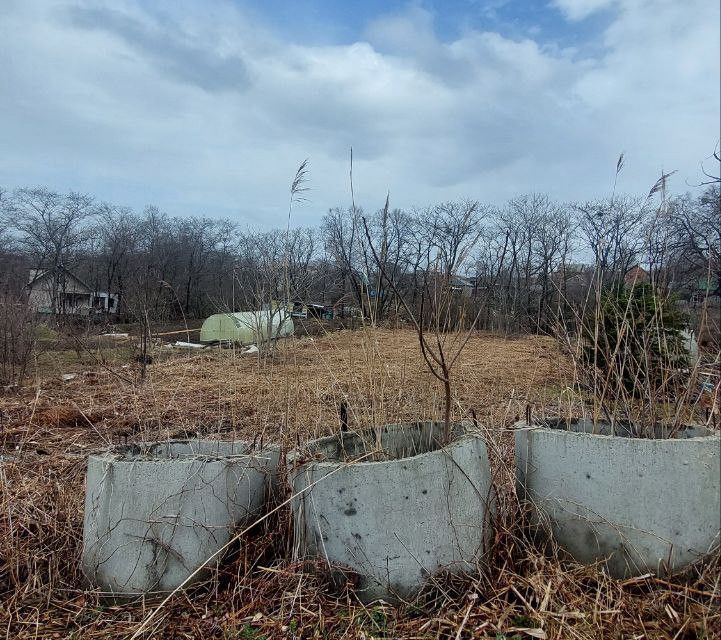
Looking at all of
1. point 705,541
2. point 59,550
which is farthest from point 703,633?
point 59,550

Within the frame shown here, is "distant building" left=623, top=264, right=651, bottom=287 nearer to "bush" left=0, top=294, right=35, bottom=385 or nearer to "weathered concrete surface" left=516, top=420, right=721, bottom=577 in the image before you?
"weathered concrete surface" left=516, top=420, right=721, bottom=577

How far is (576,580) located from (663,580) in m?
0.28

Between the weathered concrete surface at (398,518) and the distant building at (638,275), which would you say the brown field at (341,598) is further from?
the distant building at (638,275)

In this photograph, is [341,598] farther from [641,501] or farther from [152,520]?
[641,501]

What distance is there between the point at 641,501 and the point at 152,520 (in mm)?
1707

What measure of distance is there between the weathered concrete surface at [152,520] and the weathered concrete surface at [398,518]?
39cm

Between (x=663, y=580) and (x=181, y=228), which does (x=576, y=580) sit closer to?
(x=663, y=580)

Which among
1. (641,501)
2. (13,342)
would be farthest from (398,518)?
(13,342)

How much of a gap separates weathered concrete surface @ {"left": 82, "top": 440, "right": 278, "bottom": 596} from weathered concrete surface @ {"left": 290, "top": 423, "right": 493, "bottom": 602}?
1.27ft

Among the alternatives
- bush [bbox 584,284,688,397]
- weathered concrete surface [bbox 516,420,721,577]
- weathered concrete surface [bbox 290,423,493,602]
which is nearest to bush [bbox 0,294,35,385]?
weathered concrete surface [bbox 290,423,493,602]

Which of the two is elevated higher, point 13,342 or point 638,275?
point 638,275

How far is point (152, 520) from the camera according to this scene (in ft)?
6.07

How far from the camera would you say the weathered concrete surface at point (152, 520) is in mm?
1853

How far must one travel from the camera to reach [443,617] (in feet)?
5.24
